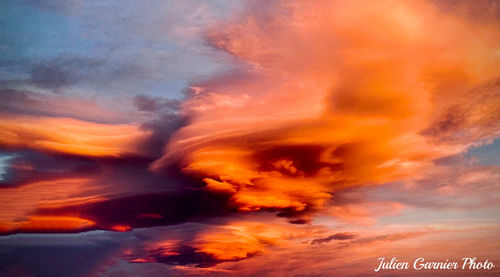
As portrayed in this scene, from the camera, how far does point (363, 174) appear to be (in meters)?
7.39

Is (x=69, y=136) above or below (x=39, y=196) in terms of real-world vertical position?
above

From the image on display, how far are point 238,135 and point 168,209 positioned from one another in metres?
1.99

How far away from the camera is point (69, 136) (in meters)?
7.07

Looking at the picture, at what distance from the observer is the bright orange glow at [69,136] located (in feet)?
22.7

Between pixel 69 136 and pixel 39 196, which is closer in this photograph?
pixel 69 136

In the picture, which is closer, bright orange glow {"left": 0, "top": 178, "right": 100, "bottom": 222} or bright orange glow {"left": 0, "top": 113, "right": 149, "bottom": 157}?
bright orange glow {"left": 0, "top": 113, "right": 149, "bottom": 157}

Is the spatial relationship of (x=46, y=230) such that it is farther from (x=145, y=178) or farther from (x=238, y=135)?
(x=238, y=135)

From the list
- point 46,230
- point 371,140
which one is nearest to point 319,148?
point 371,140

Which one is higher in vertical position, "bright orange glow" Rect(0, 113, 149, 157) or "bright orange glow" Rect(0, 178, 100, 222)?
"bright orange glow" Rect(0, 113, 149, 157)

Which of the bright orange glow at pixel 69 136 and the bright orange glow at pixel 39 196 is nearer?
the bright orange glow at pixel 69 136

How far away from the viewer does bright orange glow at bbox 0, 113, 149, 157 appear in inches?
273

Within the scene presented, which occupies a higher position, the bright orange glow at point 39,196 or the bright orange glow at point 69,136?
the bright orange glow at point 69,136

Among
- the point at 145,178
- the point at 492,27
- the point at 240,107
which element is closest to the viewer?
the point at 492,27

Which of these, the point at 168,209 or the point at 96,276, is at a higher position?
the point at 168,209
